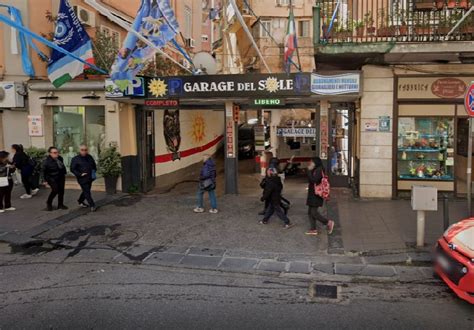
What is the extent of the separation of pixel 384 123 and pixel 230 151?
4312mm

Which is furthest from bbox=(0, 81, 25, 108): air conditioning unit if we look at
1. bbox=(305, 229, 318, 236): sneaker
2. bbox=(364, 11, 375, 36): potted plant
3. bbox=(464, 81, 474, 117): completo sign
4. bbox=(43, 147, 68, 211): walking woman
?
bbox=(464, 81, 474, 117): completo sign

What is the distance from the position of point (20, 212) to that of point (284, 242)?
6.49 m

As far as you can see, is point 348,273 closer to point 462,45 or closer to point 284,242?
point 284,242

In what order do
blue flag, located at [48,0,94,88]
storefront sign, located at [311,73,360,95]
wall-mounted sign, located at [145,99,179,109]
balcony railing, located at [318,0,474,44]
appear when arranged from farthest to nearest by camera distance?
wall-mounted sign, located at [145,99,179,109] → blue flag, located at [48,0,94,88] → storefront sign, located at [311,73,360,95] → balcony railing, located at [318,0,474,44]

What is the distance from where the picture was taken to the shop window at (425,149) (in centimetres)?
1171

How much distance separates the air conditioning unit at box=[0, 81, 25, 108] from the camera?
1309 centimetres

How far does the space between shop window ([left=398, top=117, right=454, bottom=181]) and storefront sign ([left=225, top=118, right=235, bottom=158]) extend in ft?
15.0

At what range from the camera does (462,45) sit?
9.48 meters

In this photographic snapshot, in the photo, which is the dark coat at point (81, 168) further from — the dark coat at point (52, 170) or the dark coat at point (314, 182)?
the dark coat at point (314, 182)

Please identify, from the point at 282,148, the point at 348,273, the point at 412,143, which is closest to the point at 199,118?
the point at 282,148

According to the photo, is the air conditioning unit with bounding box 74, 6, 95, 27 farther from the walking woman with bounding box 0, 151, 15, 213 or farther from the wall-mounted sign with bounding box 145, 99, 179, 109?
the walking woman with bounding box 0, 151, 15, 213

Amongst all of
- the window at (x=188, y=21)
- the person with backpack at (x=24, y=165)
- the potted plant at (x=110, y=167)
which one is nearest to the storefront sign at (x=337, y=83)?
the potted plant at (x=110, y=167)

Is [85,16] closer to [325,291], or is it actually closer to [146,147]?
[146,147]

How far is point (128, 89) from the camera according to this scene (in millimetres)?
12000
